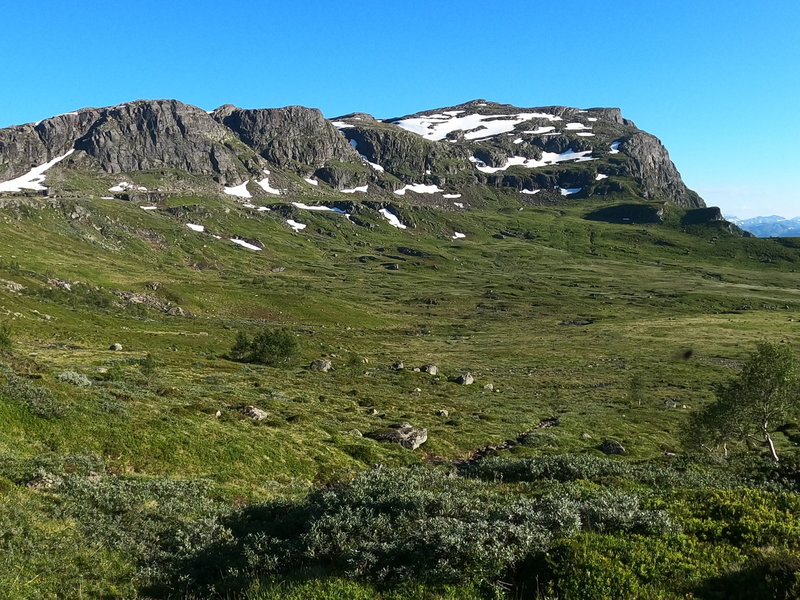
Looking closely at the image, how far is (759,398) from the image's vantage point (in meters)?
44.0

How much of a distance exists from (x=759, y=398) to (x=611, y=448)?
45.1 feet

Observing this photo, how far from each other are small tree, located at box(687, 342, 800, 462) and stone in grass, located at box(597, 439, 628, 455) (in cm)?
875

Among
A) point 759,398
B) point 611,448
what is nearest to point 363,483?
point 611,448

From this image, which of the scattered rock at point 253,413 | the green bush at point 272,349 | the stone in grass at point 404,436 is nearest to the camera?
the scattered rock at point 253,413

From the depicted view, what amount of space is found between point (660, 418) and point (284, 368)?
2181 inches

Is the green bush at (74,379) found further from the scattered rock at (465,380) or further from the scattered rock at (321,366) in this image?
the scattered rock at (465,380)

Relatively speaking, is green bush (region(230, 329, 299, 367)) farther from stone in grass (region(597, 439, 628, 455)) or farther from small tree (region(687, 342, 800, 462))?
small tree (region(687, 342, 800, 462))

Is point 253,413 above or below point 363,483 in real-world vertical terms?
below

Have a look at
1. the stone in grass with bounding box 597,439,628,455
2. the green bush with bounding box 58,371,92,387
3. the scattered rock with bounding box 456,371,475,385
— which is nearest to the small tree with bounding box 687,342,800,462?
the stone in grass with bounding box 597,439,628,455

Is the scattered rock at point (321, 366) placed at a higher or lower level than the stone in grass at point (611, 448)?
lower

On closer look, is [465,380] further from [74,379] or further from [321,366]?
[74,379]

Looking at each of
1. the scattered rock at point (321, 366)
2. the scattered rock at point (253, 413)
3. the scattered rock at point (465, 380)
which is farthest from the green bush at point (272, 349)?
the scattered rock at point (253, 413)

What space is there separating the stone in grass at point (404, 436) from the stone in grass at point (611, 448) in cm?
1744

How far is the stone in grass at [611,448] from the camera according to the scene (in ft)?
149
